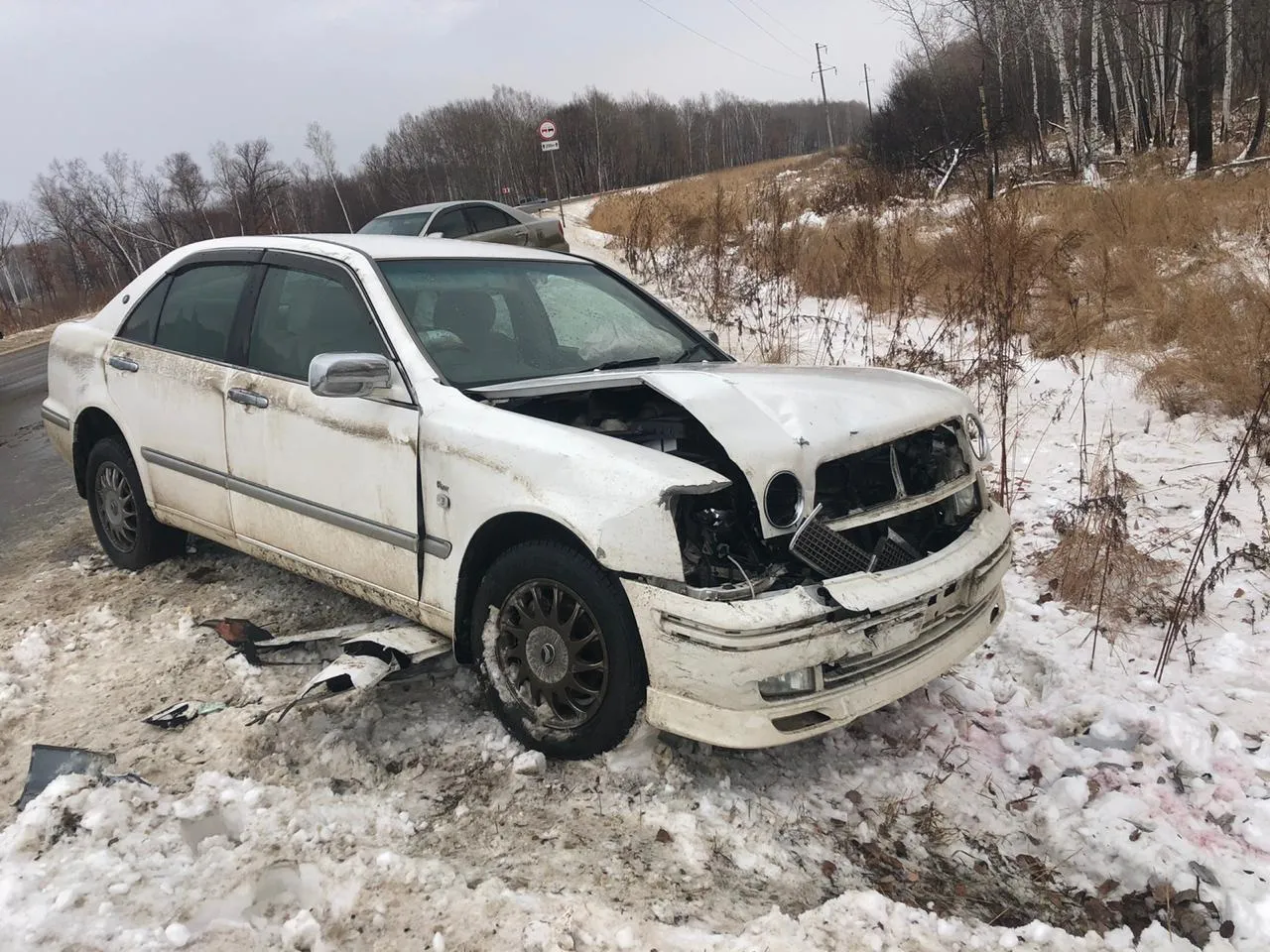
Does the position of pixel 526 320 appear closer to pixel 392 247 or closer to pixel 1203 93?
pixel 392 247

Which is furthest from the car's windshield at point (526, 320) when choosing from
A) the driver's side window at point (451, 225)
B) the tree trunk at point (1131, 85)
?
the tree trunk at point (1131, 85)

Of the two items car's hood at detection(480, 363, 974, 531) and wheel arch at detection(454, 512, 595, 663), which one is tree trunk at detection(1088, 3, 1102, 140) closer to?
car's hood at detection(480, 363, 974, 531)

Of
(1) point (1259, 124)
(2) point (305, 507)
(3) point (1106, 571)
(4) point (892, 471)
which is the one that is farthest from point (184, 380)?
(1) point (1259, 124)

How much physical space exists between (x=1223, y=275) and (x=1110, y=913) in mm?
6601

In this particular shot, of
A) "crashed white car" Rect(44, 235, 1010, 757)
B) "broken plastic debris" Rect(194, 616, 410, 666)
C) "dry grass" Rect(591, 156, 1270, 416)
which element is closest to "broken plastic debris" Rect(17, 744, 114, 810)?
"broken plastic debris" Rect(194, 616, 410, 666)

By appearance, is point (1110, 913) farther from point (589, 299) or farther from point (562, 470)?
point (589, 299)

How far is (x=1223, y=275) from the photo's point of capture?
266 inches

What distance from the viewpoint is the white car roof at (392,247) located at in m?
3.43

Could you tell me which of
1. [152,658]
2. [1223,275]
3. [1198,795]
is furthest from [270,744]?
[1223,275]

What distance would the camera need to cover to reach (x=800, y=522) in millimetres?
2342

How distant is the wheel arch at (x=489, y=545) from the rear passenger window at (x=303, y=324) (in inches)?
35.5

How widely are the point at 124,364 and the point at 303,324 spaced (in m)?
1.33

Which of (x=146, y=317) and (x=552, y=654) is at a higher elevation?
(x=146, y=317)

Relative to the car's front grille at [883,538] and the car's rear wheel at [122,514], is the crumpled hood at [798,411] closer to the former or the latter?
the car's front grille at [883,538]
